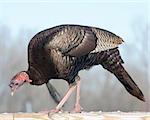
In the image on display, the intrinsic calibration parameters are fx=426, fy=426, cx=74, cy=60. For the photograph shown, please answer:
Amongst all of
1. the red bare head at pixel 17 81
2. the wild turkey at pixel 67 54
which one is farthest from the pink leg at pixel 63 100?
the red bare head at pixel 17 81

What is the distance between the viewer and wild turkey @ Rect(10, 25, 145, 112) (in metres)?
1.22

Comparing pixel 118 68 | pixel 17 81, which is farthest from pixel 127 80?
pixel 17 81

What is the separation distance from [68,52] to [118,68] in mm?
173

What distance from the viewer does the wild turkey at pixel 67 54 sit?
122 centimetres

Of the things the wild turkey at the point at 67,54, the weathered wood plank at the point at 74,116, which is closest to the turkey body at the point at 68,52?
the wild turkey at the point at 67,54

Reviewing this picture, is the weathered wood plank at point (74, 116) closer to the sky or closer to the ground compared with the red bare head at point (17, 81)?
closer to the ground

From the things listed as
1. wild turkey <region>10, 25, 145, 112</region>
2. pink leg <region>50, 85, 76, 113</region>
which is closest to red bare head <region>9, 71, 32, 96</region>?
wild turkey <region>10, 25, 145, 112</region>

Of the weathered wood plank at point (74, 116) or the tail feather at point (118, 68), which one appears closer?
the weathered wood plank at point (74, 116)

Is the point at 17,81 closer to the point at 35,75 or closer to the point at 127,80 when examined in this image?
the point at 35,75

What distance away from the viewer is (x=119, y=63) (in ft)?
4.28

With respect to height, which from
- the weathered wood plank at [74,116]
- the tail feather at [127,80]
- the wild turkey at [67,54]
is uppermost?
the wild turkey at [67,54]

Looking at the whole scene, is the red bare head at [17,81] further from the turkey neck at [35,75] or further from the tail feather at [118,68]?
the tail feather at [118,68]

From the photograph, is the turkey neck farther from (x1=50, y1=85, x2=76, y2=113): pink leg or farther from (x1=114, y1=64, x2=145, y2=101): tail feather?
(x1=114, y1=64, x2=145, y2=101): tail feather

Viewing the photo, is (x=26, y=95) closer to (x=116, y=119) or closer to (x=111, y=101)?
(x=111, y=101)
